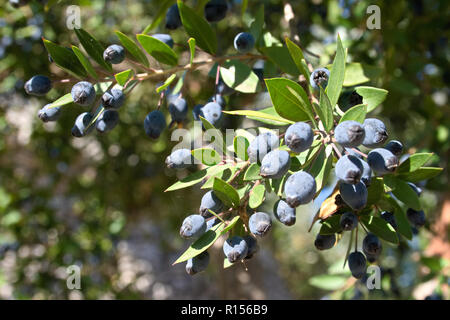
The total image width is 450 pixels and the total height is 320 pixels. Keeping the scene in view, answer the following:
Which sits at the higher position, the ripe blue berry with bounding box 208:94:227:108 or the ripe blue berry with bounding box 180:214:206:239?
the ripe blue berry with bounding box 208:94:227:108

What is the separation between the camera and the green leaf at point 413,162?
0.76 meters

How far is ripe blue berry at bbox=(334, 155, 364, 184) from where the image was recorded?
59cm

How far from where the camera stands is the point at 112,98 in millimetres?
760

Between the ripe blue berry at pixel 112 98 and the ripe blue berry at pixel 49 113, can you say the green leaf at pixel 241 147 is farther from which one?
the ripe blue berry at pixel 49 113

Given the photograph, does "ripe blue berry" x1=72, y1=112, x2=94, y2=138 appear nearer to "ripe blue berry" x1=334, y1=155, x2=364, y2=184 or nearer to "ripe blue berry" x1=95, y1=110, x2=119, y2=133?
"ripe blue berry" x1=95, y1=110, x2=119, y2=133

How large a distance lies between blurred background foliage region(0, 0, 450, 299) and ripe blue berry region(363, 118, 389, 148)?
1.45 feet

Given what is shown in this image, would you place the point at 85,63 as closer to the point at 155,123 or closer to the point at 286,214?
the point at 155,123

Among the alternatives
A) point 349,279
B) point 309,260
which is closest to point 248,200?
point 349,279

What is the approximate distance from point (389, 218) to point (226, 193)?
1.12ft

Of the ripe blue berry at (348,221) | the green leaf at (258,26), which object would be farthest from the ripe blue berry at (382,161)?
the green leaf at (258,26)

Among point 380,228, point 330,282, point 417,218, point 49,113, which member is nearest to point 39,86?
point 49,113

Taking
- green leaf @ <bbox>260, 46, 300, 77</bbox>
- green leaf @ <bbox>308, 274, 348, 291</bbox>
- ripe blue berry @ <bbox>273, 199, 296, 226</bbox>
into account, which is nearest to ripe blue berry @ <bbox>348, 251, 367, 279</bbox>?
ripe blue berry @ <bbox>273, 199, 296, 226</bbox>

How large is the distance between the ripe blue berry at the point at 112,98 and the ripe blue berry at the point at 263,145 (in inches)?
11.1
